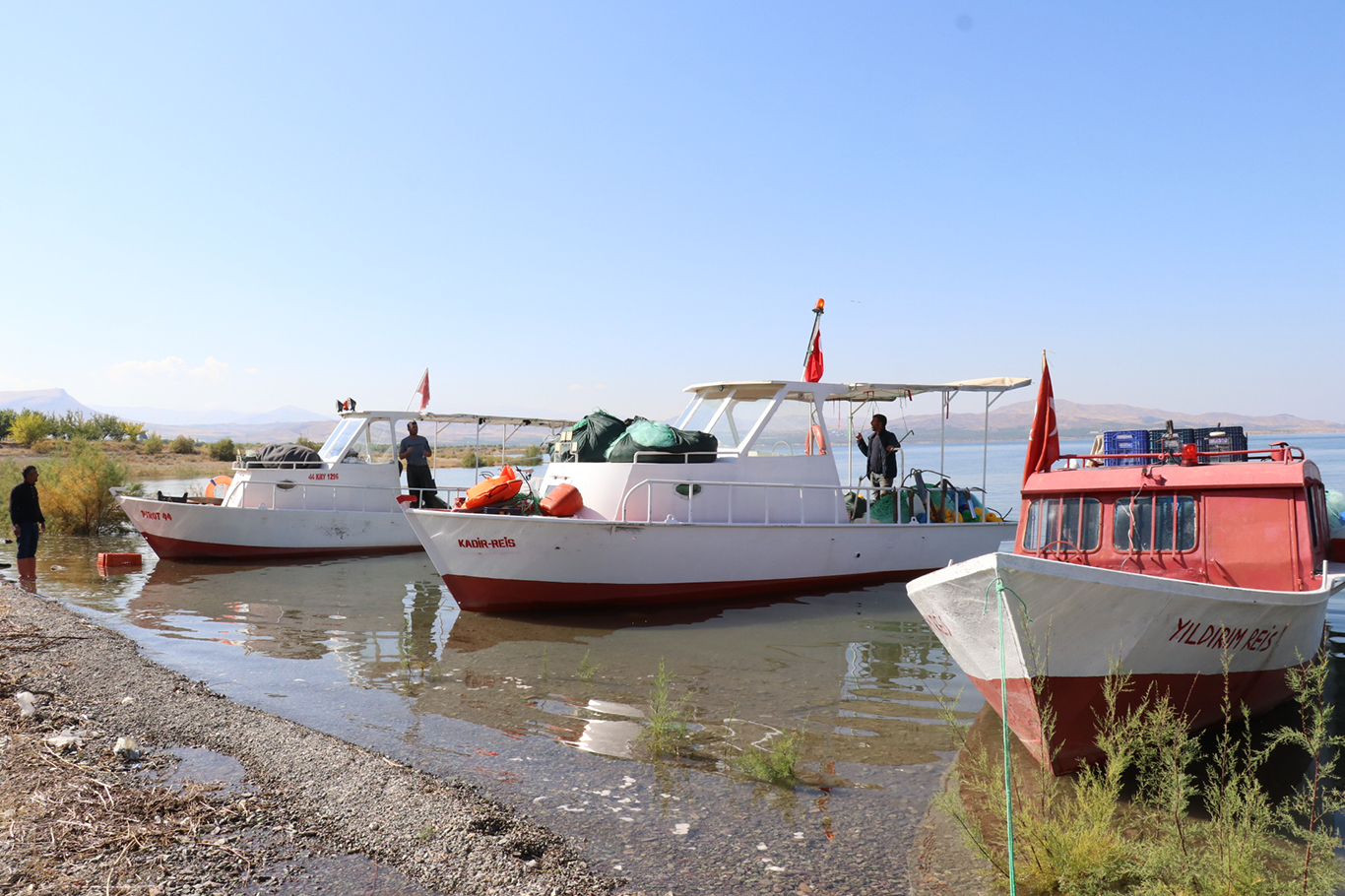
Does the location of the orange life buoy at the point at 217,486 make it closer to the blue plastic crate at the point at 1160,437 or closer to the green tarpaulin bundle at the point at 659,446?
the green tarpaulin bundle at the point at 659,446

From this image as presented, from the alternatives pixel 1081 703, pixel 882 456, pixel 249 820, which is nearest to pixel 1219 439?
pixel 1081 703

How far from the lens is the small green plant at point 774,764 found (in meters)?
5.20

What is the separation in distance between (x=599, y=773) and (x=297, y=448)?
39.9 ft

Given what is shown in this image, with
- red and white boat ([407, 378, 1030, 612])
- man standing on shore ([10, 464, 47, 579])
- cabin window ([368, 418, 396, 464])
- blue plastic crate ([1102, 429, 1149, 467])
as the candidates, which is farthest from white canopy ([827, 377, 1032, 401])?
man standing on shore ([10, 464, 47, 579])

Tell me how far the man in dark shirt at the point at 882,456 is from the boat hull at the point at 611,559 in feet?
3.53

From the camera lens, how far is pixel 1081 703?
4914 millimetres

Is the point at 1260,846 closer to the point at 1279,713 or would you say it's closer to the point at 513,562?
the point at 1279,713

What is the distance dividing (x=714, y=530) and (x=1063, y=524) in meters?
4.66

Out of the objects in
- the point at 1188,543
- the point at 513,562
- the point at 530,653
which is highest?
the point at 1188,543

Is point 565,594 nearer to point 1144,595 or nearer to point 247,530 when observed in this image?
point 1144,595

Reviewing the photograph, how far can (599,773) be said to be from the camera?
5.37 m

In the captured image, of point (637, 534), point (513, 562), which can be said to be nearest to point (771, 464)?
point (637, 534)

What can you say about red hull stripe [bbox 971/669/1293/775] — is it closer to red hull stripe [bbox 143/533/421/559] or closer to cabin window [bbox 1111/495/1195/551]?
cabin window [bbox 1111/495/1195/551]

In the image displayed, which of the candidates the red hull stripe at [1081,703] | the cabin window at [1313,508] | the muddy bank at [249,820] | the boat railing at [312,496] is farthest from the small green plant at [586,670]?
the boat railing at [312,496]
